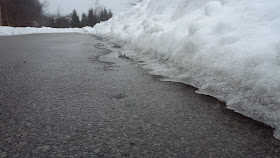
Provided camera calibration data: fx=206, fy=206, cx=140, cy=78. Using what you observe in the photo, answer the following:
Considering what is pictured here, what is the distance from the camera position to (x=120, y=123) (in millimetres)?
1316

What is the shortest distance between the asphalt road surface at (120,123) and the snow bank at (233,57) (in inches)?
5.5

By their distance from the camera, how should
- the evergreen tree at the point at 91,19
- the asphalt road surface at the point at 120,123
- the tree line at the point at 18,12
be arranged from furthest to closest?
1. the evergreen tree at the point at 91,19
2. the tree line at the point at 18,12
3. the asphalt road surface at the point at 120,123

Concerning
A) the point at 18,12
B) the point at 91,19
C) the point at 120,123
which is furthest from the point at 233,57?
the point at 91,19

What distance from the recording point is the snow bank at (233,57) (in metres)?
1.46

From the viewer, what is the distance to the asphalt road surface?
3.40 feet

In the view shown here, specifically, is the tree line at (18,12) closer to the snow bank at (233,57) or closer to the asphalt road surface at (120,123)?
the snow bank at (233,57)

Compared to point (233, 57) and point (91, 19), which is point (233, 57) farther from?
point (91, 19)

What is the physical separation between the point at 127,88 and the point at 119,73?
2.19ft

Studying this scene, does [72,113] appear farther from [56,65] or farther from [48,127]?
[56,65]

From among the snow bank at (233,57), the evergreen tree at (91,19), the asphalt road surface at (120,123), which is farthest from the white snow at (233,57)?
the evergreen tree at (91,19)

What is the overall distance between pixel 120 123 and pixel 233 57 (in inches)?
51.2

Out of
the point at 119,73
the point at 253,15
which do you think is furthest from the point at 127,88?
the point at 253,15

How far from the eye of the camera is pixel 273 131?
1221 mm

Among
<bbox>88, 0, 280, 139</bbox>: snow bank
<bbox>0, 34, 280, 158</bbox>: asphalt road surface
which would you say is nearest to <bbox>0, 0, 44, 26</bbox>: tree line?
<bbox>88, 0, 280, 139</bbox>: snow bank
